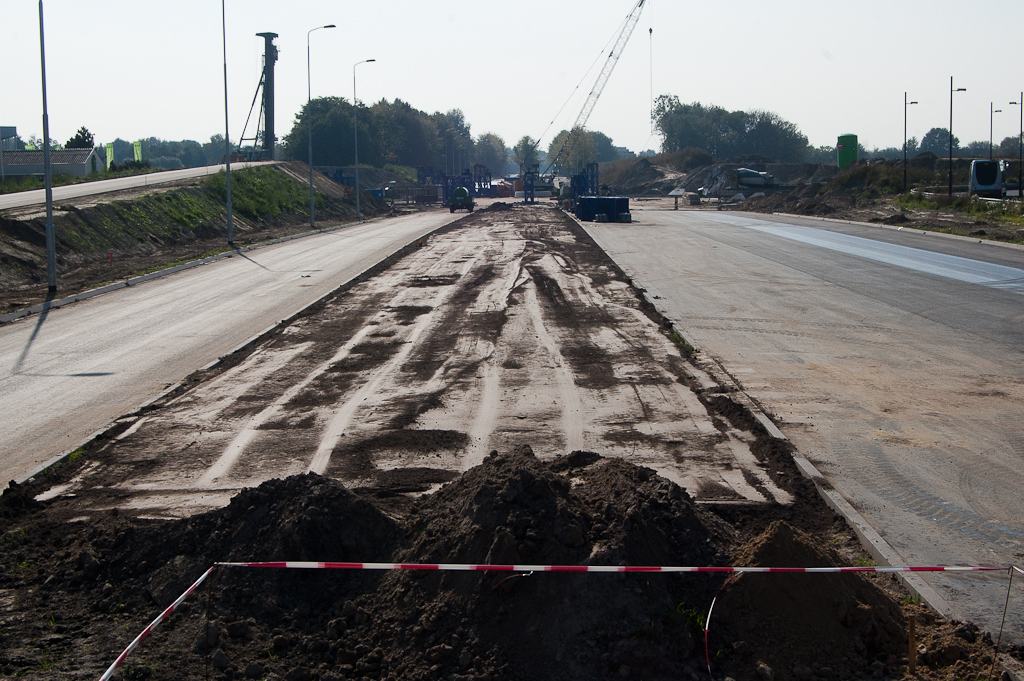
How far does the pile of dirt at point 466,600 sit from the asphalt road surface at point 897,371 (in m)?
1.39

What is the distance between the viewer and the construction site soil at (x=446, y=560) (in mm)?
5242

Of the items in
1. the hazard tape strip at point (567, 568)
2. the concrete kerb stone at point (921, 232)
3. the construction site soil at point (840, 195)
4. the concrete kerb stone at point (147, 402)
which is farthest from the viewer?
the construction site soil at point (840, 195)

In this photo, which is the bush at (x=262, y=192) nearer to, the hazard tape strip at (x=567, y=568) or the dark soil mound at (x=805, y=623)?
the hazard tape strip at (x=567, y=568)

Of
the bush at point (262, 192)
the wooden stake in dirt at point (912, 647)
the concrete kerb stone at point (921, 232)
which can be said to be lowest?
the wooden stake in dirt at point (912, 647)

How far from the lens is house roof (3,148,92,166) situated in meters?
69.2

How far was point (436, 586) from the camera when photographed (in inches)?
221

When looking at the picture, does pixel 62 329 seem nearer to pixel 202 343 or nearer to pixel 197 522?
pixel 202 343

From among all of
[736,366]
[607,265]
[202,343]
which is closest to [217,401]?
[202,343]

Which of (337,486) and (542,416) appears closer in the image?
(337,486)

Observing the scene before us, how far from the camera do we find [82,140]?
282 feet

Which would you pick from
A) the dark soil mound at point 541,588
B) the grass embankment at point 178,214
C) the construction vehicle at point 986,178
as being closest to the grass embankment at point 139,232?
the grass embankment at point 178,214

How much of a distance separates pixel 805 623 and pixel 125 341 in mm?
14970

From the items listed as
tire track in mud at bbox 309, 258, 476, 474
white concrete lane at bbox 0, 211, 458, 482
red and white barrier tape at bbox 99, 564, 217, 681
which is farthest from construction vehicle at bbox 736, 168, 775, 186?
red and white barrier tape at bbox 99, 564, 217, 681

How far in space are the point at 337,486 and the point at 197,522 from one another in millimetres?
1200
